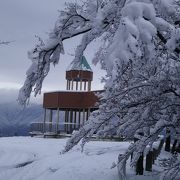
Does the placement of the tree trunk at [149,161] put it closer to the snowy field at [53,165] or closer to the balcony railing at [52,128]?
the snowy field at [53,165]

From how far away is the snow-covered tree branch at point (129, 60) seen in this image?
4684 mm

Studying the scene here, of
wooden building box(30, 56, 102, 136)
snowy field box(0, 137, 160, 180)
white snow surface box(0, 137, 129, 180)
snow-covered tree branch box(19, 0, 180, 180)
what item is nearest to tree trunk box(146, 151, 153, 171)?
snowy field box(0, 137, 160, 180)

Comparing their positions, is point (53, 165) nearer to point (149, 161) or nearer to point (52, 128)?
point (149, 161)

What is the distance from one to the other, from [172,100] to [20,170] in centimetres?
1045

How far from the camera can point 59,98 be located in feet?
112

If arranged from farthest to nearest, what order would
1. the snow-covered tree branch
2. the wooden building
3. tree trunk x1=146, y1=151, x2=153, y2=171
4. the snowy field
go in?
the wooden building < the snowy field < tree trunk x1=146, y1=151, x2=153, y2=171 < the snow-covered tree branch

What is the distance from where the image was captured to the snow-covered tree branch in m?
4.68

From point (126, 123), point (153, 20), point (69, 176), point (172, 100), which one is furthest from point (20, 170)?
point (153, 20)

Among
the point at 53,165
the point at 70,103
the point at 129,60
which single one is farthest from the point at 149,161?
the point at 70,103

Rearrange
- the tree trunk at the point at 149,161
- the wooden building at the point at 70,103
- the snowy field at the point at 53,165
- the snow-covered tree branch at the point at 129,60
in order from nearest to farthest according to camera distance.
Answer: the snow-covered tree branch at the point at 129,60 < the tree trunk at the point at 149,161 < the snowy field at the point at 53,165 < the wooden building at the point at 70,103

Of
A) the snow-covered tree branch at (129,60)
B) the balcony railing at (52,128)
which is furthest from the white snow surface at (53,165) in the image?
the balcony railing at (52,128)

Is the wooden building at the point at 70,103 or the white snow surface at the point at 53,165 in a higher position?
the wooden building at the point at 70,103

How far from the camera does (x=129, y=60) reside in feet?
15.5

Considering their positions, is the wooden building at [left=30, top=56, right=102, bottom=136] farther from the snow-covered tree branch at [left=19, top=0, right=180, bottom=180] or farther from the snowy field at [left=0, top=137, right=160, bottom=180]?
the snow-covered tree branch at [left=19, top=0, right=180, bottom=180]
